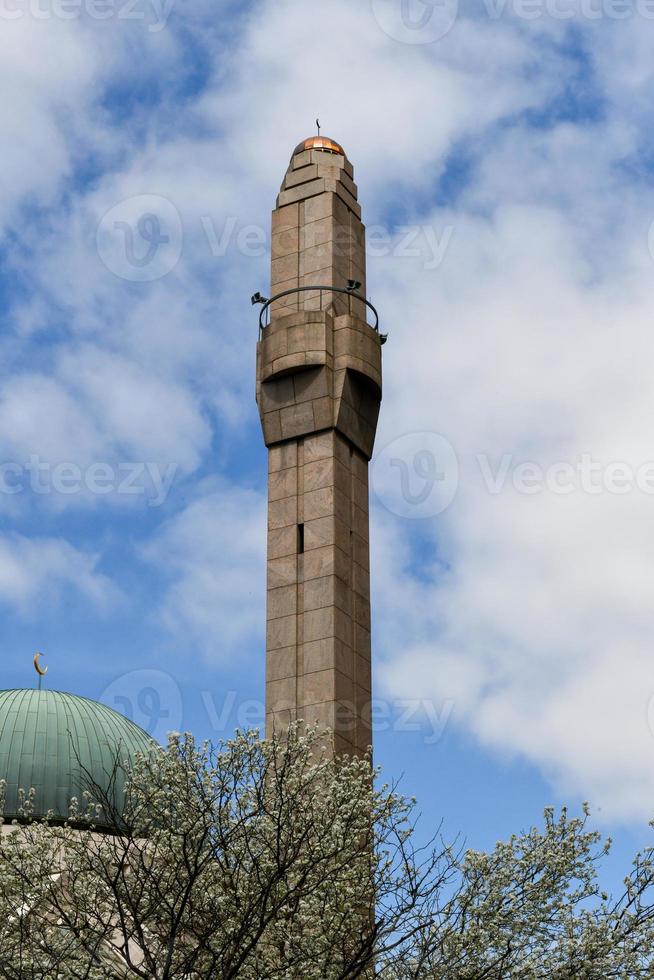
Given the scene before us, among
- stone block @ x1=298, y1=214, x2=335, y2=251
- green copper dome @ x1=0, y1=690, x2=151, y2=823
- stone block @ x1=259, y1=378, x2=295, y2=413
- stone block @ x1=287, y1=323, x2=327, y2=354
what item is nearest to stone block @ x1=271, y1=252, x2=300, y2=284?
stone block @ x1=298, y1=214, x2=335, y2=251

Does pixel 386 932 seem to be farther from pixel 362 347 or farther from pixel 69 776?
pixel 69 776

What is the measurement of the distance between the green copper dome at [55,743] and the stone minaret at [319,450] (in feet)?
50.3

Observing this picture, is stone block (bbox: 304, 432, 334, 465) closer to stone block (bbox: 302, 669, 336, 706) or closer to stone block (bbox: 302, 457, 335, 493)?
stone block (bbox: 302, 457, 335, 493)

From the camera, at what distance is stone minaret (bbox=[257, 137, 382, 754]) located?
45281 millimetres

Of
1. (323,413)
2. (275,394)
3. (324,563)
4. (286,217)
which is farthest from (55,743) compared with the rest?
(286,217)

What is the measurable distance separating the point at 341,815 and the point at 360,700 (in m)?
12.6

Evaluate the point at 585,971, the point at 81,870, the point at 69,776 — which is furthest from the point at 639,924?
the point at 69,776

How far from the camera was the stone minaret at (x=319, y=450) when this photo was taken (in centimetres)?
4528

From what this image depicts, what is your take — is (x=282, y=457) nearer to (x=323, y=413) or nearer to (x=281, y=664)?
(x=323, y=413)

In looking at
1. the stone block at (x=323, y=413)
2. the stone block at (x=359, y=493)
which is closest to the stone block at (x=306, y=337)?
the stone block at (x=323, y=413)

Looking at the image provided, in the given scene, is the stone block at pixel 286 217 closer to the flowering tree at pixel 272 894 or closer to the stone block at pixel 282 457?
the stone block at pixel 282 457

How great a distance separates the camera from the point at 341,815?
108ft

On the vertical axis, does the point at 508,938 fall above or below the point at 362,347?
below

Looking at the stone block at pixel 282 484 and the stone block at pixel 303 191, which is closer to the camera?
the stone block at pixel 282 484
